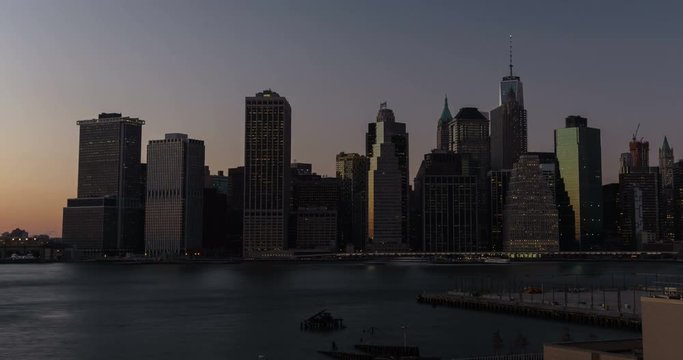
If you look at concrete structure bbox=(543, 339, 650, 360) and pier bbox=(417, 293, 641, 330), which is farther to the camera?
pier bbox=(417, 293, 641, 330)

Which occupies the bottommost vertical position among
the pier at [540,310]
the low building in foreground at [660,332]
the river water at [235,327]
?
the river water at [235,327]

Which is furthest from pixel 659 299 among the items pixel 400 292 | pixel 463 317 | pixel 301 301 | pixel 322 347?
pixel 400 292

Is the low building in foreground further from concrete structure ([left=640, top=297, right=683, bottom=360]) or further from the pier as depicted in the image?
the pier

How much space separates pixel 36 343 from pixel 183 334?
1553 cm

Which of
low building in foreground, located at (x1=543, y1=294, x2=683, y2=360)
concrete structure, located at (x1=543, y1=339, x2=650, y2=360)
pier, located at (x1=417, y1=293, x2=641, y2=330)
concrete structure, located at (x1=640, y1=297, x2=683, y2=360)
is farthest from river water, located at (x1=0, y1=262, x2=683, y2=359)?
concrete structure, located at (x1=640, y1=297, x2=683, y2=360)

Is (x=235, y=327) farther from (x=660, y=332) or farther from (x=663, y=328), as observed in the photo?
(x=663, y=328)

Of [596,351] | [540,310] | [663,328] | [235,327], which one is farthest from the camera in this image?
[540,310]

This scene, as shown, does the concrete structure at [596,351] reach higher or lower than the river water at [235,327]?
higher

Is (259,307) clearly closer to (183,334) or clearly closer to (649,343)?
(183,334)

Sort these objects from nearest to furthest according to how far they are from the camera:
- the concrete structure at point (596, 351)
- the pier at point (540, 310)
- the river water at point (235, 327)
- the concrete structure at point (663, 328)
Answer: the concrete structure at point (663, 328) < the concrete structure at point (596, 351) < the river water at point (235, 327) < the pier at point (540, 310)

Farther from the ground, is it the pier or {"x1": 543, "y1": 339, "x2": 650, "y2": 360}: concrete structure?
{"x1": 543, "y1": 339, "x2": 650, "y2": 360}: concrete structure

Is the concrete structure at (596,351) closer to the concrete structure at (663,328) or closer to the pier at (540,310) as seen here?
the concrete structure at (663,328)

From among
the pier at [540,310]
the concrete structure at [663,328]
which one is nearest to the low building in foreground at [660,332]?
the concrete structure at [663,328]

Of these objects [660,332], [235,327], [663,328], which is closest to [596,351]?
[660,332]
